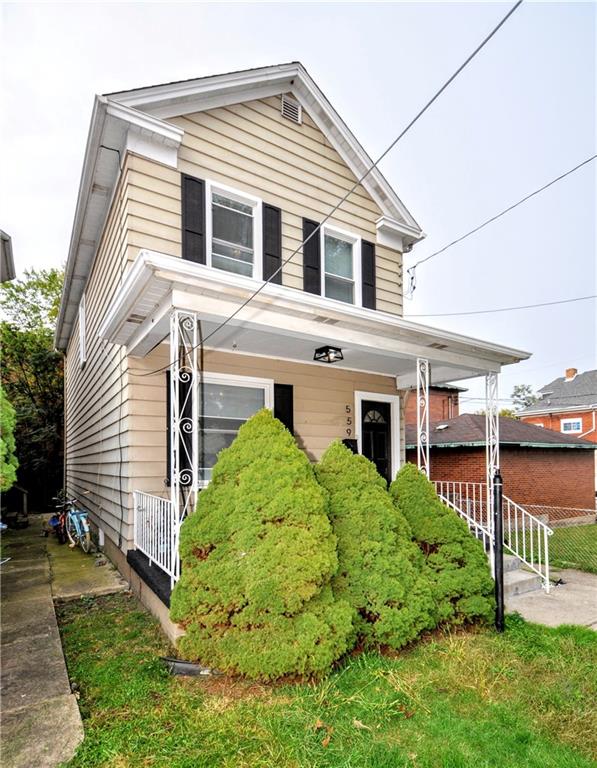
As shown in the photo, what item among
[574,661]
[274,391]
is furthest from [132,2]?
[574,661]

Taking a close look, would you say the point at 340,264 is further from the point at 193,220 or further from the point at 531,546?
the point at 531,546

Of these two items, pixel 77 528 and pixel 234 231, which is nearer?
pixel 234 231

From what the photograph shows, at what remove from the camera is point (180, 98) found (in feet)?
18.8

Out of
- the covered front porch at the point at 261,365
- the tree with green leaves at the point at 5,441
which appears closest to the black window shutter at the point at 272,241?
the covered front porch at the point at 261,365

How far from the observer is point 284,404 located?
6.54m

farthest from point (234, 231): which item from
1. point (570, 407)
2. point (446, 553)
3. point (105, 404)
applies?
point (570, 407)

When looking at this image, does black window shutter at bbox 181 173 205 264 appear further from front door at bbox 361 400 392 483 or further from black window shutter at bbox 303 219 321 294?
front door at bbox 361 400 392 483

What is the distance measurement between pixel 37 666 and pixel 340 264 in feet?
20.5

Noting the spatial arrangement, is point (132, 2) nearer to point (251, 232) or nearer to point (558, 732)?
point (251, 232)

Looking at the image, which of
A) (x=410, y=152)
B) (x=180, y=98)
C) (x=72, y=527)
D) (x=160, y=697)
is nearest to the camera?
(x=160, y=697)

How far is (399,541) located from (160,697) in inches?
80.9

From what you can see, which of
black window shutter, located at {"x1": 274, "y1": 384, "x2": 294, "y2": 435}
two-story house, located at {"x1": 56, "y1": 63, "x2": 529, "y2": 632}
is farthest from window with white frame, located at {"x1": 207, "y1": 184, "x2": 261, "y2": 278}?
black window shutter, located at {"x1": 274, "y1": 384, "x2": 294, "y2": 435}

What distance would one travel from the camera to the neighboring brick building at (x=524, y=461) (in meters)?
12.7

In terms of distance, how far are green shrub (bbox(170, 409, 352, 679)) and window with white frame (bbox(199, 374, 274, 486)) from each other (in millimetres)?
2322
